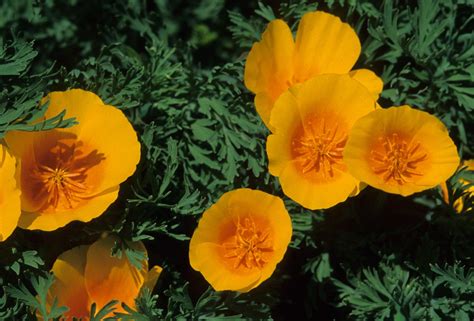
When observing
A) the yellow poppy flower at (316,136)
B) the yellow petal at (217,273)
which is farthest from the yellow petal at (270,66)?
the yellow petal at (217,273)

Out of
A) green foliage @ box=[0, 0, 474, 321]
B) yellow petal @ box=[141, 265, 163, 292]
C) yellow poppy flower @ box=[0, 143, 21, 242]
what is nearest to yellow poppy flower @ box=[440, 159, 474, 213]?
green foliage @ box=[0, 0, 474, 321]

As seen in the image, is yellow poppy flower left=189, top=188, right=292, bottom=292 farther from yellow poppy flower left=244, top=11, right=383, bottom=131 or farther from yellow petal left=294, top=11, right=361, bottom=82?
yellow petal left=294, top=11, right=361, bottom=82

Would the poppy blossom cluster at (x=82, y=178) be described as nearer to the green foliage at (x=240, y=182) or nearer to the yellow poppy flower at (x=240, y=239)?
the green foliage at (x=240, y=182)

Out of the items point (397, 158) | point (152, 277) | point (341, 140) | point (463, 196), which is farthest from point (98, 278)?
point (463, 196)

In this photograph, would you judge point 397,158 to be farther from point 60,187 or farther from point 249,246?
point 60,187

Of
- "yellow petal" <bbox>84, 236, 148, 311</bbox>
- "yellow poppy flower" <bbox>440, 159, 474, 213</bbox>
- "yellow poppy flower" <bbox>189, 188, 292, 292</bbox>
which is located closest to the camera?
"yellow poppy flower" <bbox>189, 188, 292, 292</bbox>

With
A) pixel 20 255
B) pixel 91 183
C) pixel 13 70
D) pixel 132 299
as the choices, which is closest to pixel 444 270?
pixel 132 299

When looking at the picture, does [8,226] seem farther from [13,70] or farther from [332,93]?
[332,93]
